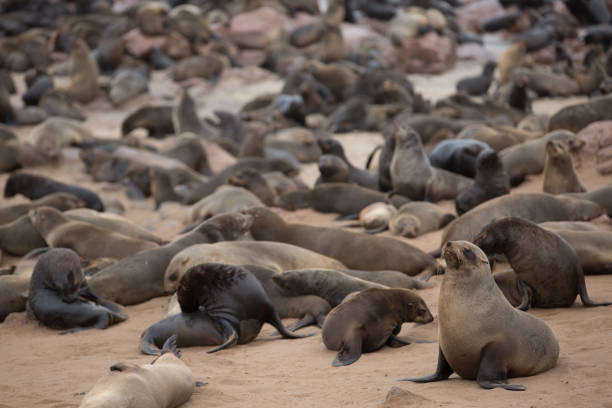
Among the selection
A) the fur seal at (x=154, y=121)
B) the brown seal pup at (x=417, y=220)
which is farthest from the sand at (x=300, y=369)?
the fur seal at (x=154, y=121)

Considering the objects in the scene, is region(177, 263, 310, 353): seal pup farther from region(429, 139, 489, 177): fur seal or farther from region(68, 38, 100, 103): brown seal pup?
region(68, 38, 100, 103): brown seal pup

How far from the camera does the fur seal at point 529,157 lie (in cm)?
999

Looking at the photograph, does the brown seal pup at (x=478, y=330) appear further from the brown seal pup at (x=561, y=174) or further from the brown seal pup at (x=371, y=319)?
the brown seal pup at (x=561, y=174)

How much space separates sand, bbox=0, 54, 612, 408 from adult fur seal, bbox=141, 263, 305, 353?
0.46 feet

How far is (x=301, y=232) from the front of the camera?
790 centimetres

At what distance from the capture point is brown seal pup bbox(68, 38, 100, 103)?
797 inches

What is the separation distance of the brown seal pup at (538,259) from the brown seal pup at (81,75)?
16801mm

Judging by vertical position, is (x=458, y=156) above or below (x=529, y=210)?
below

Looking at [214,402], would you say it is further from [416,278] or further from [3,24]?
[3,24]

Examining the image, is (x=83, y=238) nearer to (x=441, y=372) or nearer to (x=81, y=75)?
(x=441, y=372)

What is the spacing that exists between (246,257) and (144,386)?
3375 millimetres

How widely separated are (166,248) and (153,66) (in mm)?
17586

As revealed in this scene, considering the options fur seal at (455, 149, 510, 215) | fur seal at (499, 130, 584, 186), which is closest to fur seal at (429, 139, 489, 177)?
fur seal at (499, 130, 584, 186)

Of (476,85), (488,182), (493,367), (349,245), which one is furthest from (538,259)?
(476,85)
